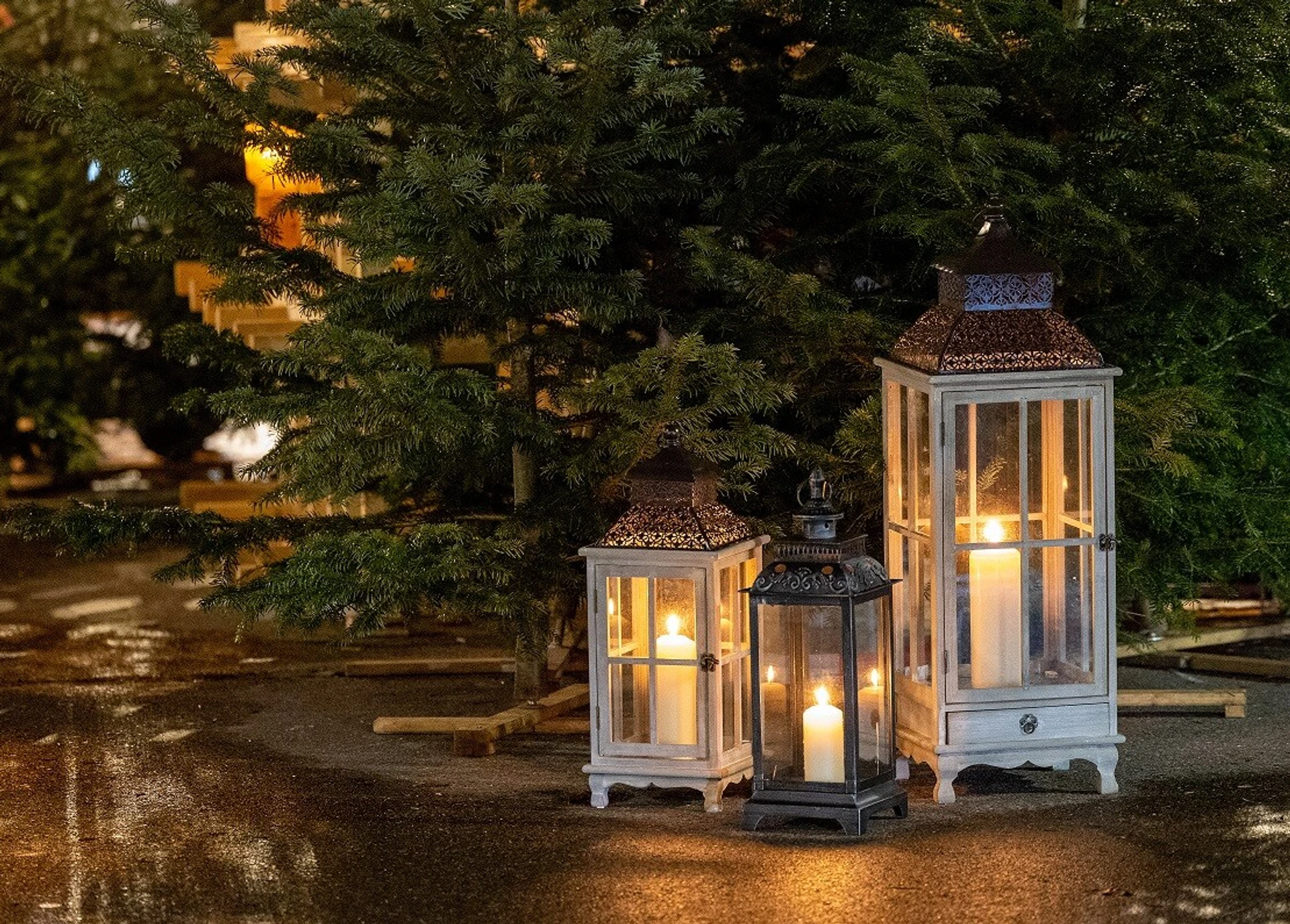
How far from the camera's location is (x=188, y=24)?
24.3 ft

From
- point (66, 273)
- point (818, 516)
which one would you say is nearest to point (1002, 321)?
point (818, 516)

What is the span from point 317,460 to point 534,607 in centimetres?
92

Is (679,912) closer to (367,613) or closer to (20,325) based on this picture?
(367,613)

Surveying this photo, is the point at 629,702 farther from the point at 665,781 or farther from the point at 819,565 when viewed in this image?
the point at 819,565

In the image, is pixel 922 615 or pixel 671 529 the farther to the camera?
pixel 922 615

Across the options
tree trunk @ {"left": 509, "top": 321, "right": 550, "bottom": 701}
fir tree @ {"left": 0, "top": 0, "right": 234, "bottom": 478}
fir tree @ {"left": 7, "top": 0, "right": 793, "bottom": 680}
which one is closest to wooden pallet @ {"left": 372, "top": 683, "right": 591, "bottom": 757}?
tree trunk @ {"left": 509, "top": 321, "right": 550, "bottom": 701}

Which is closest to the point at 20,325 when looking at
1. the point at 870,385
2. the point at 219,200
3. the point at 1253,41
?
the point at 219,200

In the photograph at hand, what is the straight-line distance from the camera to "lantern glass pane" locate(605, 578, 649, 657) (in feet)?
21.3

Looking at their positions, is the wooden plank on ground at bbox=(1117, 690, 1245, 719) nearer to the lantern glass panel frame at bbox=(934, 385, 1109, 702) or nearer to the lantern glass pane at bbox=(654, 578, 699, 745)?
the lantern glass panel frame at bbox=(934, 385, 1109, 702)

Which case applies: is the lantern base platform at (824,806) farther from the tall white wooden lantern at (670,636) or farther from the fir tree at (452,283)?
the fir tree at (452,283)

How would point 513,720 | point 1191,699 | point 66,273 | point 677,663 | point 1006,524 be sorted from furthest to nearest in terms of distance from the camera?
point 66,273 < point 1191,699 < point 513,720 < point 1006,524 < point 677,663

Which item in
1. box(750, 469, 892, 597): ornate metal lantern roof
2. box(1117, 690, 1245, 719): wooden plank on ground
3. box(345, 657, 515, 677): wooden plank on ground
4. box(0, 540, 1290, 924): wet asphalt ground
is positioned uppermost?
box(750, 469, 892, 597): ornate metal lantern roof

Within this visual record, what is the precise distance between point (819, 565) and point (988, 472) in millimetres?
767

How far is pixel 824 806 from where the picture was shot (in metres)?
6.15
